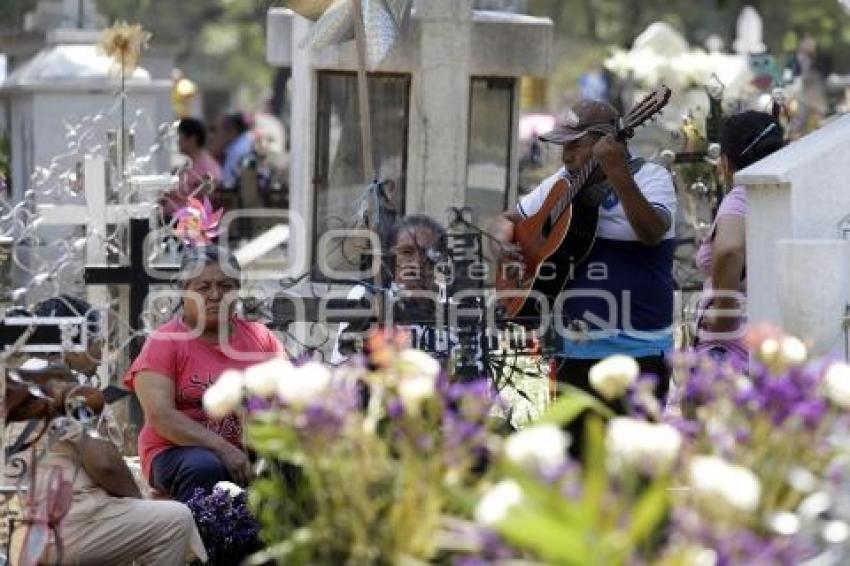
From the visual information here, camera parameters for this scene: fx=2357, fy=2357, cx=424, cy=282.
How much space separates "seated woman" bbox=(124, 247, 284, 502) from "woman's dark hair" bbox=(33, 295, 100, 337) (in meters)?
1.24

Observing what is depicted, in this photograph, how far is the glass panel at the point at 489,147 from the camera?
13.0m

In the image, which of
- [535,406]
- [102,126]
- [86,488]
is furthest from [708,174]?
[86,488]

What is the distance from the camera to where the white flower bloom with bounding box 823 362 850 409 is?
217 inches

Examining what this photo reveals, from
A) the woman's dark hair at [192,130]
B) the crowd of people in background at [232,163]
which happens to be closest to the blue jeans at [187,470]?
the crowd of people in background at [232,163]

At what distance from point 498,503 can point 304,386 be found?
2.47ft

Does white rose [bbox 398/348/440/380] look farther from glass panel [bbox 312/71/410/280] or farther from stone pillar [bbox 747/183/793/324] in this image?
glass panel [bbox 312/71/410/280]

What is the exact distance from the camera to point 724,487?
469 centimetres

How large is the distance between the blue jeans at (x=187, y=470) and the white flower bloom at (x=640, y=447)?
3.61 metres

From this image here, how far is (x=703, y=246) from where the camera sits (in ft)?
28.9

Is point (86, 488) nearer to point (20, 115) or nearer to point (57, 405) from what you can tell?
point (57, 405)

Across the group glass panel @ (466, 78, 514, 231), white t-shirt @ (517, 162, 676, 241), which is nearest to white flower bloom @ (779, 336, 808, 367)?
white t-shirt @ (517, 162, 676, 241)

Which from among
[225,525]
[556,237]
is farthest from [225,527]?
[556,237]

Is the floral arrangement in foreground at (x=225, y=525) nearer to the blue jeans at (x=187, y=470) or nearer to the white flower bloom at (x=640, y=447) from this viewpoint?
the blue jeans at (x=187, y=470)

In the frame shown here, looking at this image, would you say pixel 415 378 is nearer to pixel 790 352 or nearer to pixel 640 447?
pixel 640 447
